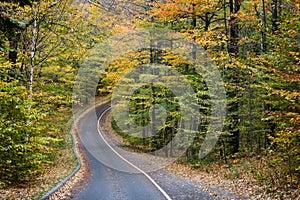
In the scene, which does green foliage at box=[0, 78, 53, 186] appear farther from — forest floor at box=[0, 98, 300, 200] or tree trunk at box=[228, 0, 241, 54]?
tree trunk at box=[228, 0, 241, 54]

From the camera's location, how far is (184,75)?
17.9 metres

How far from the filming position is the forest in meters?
9.20

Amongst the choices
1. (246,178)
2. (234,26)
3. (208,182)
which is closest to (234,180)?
(246,178)

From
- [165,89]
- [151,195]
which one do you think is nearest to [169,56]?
[165,89]

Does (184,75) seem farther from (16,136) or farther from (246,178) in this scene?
(16,136)

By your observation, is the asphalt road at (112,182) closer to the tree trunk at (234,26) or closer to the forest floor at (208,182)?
the forest floor at (208,182)

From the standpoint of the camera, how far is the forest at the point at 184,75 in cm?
920

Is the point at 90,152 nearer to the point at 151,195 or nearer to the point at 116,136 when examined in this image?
the point at 116,136

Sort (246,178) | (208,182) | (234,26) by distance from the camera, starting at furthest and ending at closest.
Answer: (234,26) < (208,182) < (246,178)

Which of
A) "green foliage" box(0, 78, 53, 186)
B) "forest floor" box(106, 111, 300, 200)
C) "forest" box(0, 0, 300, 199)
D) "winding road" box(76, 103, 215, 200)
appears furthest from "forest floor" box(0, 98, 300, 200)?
"green foliage" box(0, 78, 53, 186)

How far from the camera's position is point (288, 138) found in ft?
28.9

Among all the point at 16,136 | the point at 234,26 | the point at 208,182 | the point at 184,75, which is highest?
the point at 234,26

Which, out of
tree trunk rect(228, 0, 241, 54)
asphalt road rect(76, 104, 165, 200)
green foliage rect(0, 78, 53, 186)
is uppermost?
tree trunk rect(228, 0, 241, 54)

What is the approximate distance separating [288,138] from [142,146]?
18.2 metres
